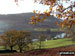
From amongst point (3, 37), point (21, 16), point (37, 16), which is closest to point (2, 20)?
point (21, 16)

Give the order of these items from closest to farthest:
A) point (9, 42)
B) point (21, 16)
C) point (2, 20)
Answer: point (9, 42)
point (2, 20)
point (21, 16)

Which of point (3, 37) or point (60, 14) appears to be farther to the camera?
point (3, 37)

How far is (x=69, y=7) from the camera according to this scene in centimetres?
519

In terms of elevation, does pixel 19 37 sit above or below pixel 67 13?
below

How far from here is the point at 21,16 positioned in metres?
155

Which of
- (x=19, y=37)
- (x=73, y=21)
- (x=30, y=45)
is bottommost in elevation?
(x=30, y=45)

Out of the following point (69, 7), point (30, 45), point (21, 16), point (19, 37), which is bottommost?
point (21, 16)

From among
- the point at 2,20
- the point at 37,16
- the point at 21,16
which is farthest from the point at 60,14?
the point at 21,16

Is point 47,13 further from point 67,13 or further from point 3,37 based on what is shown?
point 3,37

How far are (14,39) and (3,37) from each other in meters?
3.95

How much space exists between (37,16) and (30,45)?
111ft

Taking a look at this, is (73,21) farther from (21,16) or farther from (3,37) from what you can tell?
(21,16)

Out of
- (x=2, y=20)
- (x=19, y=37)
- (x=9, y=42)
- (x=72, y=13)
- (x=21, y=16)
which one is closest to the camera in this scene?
(x=72, y=13)

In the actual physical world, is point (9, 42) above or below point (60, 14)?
below
